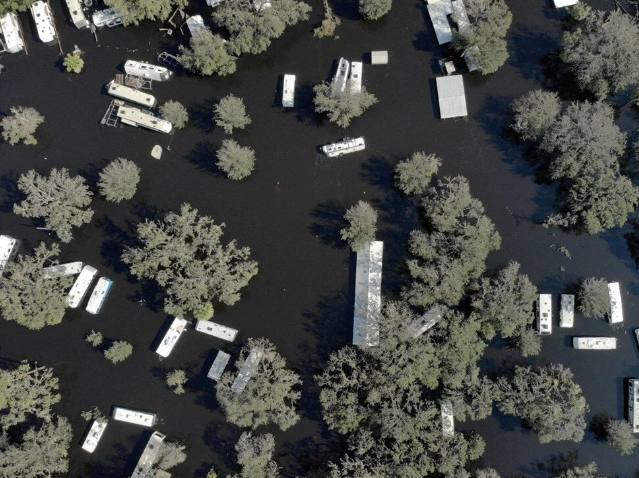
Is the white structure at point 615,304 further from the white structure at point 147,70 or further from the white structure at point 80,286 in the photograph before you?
the white structure at point 80,286

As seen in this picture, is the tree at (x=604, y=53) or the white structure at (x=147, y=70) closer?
the tree at (x=604, y=53)

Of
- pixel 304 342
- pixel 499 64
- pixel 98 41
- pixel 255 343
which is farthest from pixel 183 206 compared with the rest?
pixel 499 64

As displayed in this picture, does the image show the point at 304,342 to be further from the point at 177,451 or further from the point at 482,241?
the point at 482,241

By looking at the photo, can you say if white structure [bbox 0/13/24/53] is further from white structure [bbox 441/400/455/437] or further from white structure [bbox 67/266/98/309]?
white structure [bbox 441/400/455/437]

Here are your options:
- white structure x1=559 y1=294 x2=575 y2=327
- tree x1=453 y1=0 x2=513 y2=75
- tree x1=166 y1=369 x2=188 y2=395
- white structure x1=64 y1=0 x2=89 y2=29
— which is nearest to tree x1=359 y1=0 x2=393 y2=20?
tree x1=453 y1=0 x2=513 y2=75

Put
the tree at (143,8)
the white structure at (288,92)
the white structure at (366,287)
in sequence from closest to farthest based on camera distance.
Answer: the white structure at (366,287)
the tree at (143,8)
the white structure at (288,92)

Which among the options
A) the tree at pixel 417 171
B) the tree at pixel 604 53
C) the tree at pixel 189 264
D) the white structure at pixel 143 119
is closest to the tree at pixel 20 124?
the white structure at pixel 143 119

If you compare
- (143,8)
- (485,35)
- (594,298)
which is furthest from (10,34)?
(594,298)

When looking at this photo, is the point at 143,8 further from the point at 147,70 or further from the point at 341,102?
the point at 341,102
